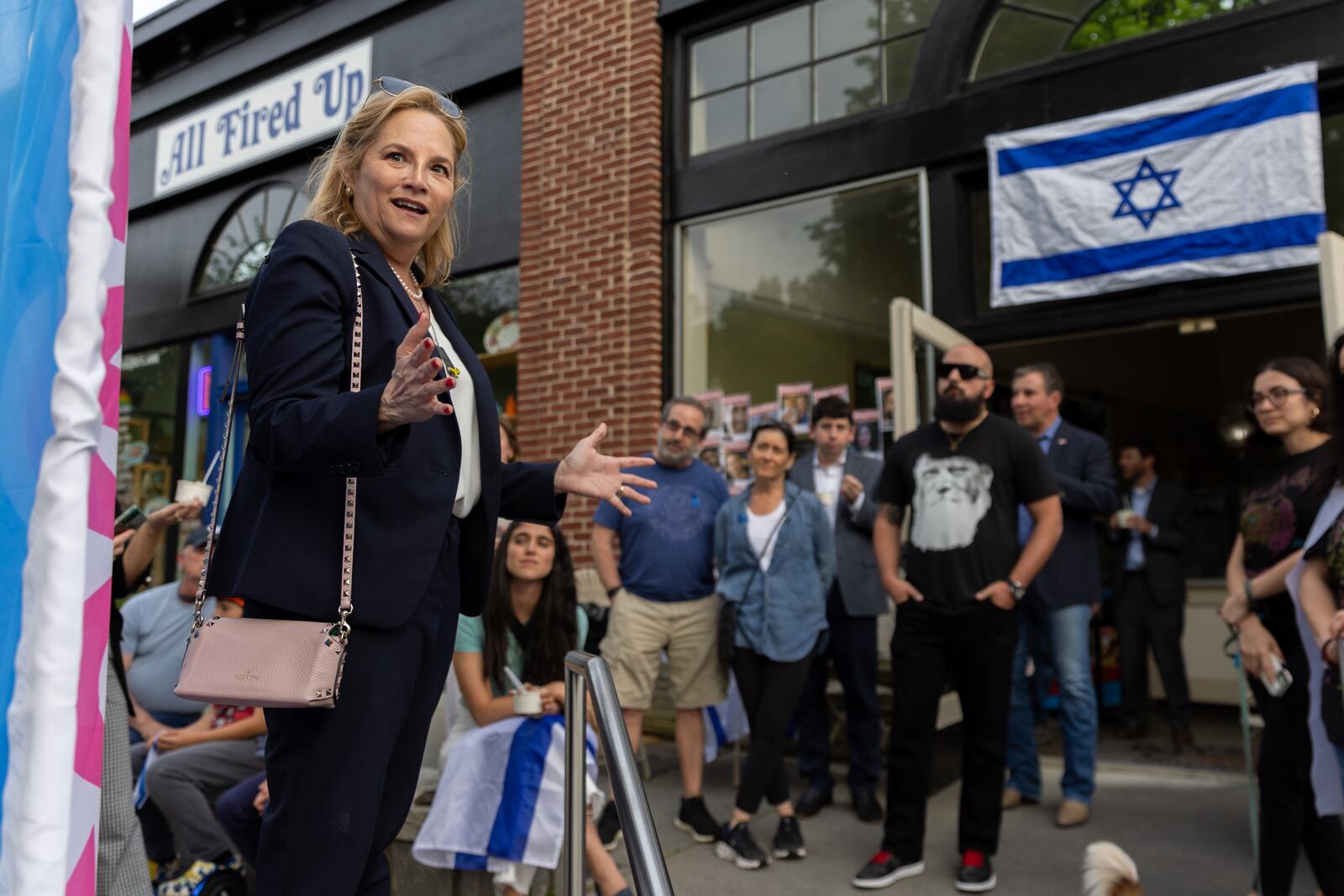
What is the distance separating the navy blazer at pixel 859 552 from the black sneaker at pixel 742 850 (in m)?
1.31

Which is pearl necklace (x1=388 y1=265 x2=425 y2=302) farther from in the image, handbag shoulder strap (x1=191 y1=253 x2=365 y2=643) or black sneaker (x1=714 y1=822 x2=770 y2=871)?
black sneaker (x1=714 y1=822 x2=770 y2=871)

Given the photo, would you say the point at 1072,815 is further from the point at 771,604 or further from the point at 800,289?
the point at 800,289

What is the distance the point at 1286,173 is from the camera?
4871mm

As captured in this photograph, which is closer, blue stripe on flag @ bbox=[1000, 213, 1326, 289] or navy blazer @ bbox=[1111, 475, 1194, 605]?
blue stripe on flag @ bbox=[1000, 213, 1326, 289]

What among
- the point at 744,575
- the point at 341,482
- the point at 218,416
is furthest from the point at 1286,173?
the point at 218,416

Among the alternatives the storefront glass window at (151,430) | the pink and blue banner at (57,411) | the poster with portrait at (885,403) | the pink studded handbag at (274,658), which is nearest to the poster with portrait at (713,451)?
the poster with portrait at (885,403)

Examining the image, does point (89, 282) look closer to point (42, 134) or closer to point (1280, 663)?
point (42, 134)

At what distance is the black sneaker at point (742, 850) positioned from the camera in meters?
4.23

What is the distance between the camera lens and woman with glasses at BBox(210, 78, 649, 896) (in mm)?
1495

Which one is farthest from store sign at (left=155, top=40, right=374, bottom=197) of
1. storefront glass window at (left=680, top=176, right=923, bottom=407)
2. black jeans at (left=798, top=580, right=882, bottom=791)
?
black jeans at (left=798, top=580, right=882, bottom=791)

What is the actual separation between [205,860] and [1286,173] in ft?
18.2

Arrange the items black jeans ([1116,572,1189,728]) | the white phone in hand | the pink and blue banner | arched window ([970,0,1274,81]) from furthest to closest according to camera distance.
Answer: black jeans ([1116,572,1189,728]) < arched window ([970,0,1274,81]) < the white phone in hand < the pink and blue banner

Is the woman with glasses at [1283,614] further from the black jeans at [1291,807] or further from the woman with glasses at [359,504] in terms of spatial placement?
the woman with glasses at [359,504]

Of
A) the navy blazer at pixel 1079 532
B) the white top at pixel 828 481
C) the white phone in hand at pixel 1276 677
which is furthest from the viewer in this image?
the white top at pixel 828 481
